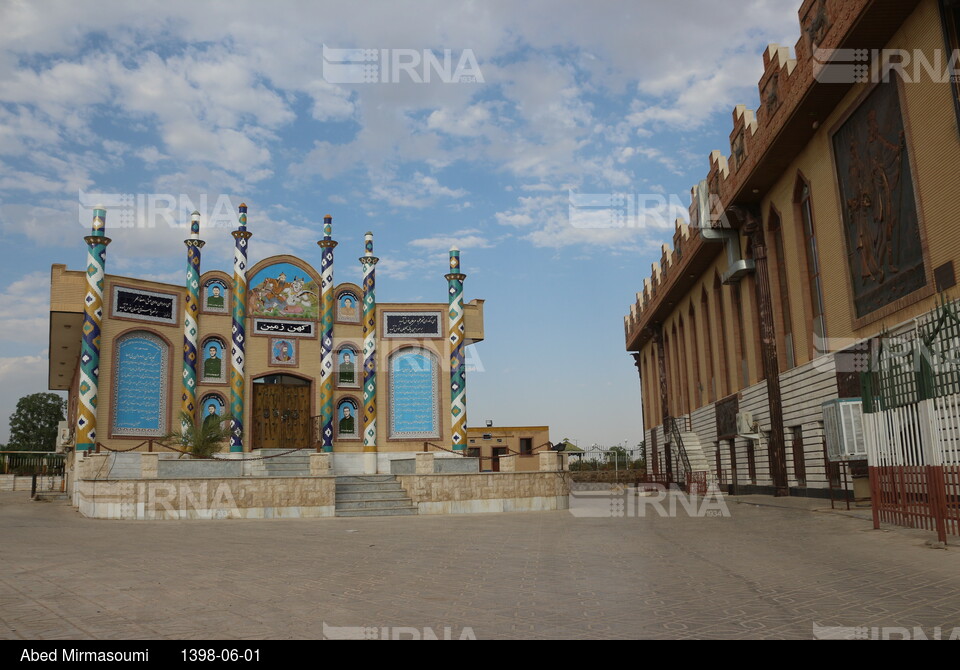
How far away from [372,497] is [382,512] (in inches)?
36.2

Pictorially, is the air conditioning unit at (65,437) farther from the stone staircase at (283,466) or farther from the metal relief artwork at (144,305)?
the stone staircase at (283,466)

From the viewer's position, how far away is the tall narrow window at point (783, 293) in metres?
21.7

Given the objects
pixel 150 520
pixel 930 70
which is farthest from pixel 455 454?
pixel 930 70

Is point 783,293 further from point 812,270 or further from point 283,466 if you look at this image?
point 283,466

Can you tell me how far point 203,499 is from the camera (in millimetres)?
16234

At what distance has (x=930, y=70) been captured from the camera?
13.4 meters

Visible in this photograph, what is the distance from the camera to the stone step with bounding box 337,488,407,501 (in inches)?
723

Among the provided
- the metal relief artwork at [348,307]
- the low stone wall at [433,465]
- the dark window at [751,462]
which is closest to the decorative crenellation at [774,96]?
the dark window at [751,462]

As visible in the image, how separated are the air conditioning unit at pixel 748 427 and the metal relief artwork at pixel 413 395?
1050cm

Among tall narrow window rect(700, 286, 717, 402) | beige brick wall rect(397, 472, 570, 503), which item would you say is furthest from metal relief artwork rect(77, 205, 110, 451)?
tall narrow window rect(700, 286, 717, 402)

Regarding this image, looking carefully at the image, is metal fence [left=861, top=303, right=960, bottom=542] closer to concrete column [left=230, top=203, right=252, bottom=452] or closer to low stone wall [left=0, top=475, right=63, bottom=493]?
concrete column [left=230, top=203, right=252, bottom=452]

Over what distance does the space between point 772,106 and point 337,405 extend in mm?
16991

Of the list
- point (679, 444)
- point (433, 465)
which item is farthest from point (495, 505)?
point (679, 444)
